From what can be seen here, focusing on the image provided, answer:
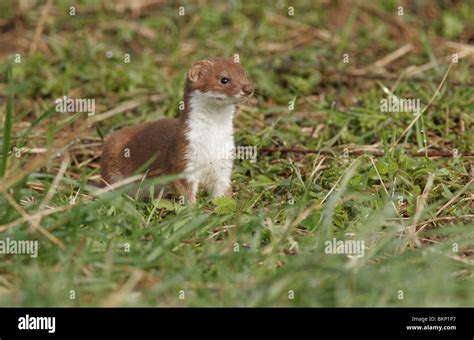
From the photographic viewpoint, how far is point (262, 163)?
7129 mm

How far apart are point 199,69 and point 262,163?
1.13 m

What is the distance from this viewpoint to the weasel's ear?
20.7 feet

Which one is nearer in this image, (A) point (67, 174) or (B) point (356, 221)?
(B) point (356, 221)

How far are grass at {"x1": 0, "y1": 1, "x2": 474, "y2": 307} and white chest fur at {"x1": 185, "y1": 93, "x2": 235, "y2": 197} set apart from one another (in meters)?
0.28

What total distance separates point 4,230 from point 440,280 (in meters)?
2.43

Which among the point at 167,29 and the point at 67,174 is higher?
the point at 167,29

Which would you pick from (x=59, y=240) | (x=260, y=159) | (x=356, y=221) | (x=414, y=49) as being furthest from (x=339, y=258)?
(x=414, y=49)

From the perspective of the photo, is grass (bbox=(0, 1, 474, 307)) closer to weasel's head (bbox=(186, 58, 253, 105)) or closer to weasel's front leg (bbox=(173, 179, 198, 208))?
weasel's front leg (bbox=(173, 179, 198, 208))

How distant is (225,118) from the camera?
252 inches

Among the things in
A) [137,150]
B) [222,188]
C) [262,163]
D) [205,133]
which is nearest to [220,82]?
[205,133]

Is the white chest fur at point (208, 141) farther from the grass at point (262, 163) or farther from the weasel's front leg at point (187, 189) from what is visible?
the grass at point (262, 163)

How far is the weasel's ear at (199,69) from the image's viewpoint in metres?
6.32

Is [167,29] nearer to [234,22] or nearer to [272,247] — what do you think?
[234,22]

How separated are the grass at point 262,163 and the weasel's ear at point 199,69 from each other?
0.92 meters
